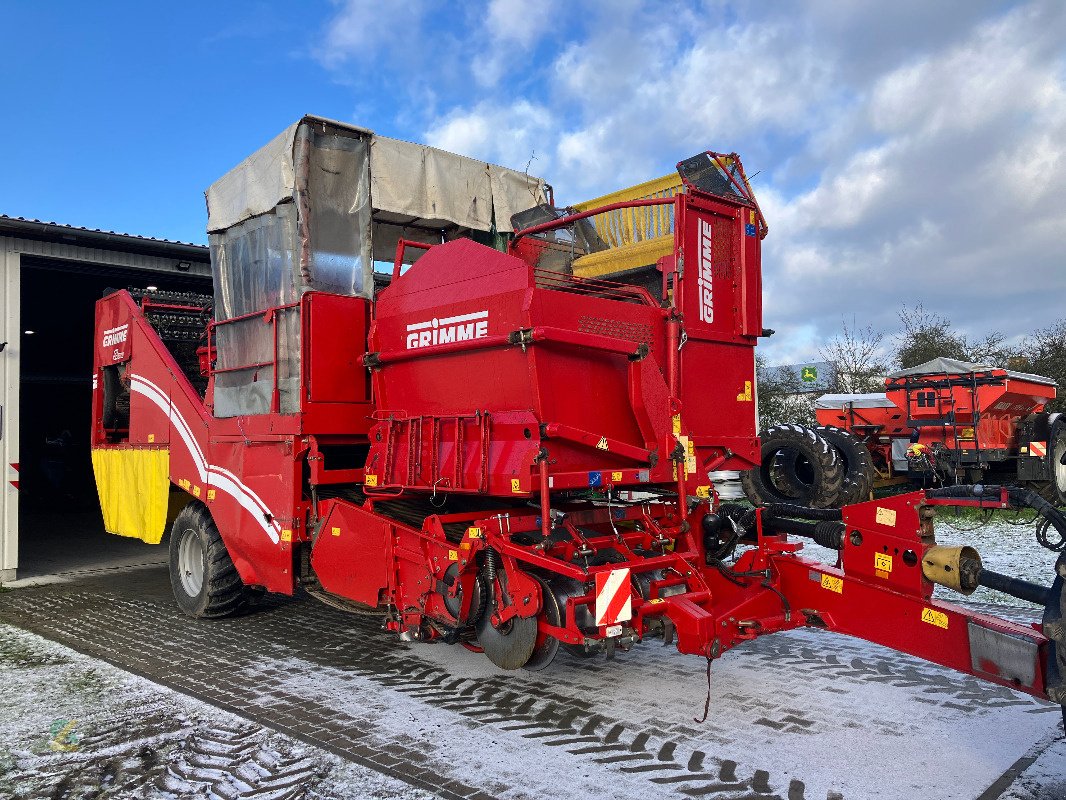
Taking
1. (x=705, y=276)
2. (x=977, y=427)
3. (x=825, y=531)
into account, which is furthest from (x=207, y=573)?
(x=977, y=427)

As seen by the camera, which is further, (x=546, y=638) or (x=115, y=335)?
(x=115, y=335)

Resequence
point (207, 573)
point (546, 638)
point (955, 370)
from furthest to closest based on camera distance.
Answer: point (955, 370) < point (207, 573) < point (546, 638)

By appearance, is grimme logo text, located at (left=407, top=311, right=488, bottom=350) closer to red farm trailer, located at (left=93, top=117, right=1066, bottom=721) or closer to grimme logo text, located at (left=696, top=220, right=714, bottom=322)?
red farm trailer, located at (left=93, top=117, right=1066, bottom=721)

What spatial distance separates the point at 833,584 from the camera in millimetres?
3994

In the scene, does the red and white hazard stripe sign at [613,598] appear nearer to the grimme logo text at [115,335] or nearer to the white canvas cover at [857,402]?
the grimme logo text at [115,335]

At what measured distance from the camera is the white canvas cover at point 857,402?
42.1 feet

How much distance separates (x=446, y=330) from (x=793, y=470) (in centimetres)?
638

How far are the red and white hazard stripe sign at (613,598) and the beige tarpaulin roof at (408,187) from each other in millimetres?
3415

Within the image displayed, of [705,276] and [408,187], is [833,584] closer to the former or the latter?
[705,276]

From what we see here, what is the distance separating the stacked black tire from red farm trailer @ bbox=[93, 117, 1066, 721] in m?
4.02

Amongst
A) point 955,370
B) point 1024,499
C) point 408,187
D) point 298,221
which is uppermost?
point 408,187

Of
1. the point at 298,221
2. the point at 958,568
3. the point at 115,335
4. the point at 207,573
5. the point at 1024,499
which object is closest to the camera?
the point at 1024,499

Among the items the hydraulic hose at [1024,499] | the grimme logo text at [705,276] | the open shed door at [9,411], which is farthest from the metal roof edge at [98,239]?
the hydraulic hose at [1024,499]

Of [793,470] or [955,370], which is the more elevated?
[955,370]
